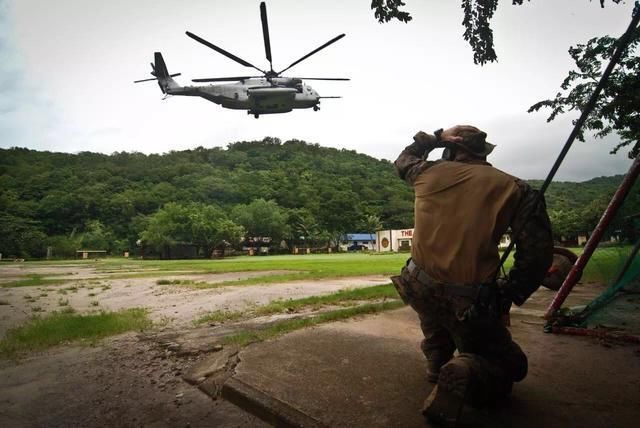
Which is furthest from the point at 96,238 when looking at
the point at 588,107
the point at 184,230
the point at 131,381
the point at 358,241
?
the point at 588,107

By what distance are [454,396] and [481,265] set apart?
0.73m

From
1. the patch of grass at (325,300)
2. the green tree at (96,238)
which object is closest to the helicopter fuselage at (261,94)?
the patch of grass at (325,300)

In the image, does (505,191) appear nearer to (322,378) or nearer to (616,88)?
(322,378)

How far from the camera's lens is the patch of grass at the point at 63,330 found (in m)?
5.40

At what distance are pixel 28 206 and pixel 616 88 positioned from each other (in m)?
89.0

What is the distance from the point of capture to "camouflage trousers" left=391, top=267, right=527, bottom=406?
87.4 inches

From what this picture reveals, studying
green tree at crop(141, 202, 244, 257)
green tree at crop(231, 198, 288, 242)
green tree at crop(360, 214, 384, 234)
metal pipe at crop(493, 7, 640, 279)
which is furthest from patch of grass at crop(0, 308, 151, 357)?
green tree at crop(360, 214, 384, 234)

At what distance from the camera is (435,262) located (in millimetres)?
2391

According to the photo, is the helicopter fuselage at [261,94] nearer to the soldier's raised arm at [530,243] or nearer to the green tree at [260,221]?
the soldier's raised arm at [530,243]

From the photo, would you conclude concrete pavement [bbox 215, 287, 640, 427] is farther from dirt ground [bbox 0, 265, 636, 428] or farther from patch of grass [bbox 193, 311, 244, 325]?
patch of grass [bbox 193, 311, 244, 325]

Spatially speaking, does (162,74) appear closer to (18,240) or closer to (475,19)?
(475,19)

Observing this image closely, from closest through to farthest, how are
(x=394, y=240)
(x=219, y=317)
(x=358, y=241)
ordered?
(x=219, y=317) → (x=394, y=240) → (x=358, y=241)

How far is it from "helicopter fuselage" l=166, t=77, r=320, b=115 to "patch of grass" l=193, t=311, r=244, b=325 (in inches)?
280

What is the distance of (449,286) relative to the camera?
2330 mm
